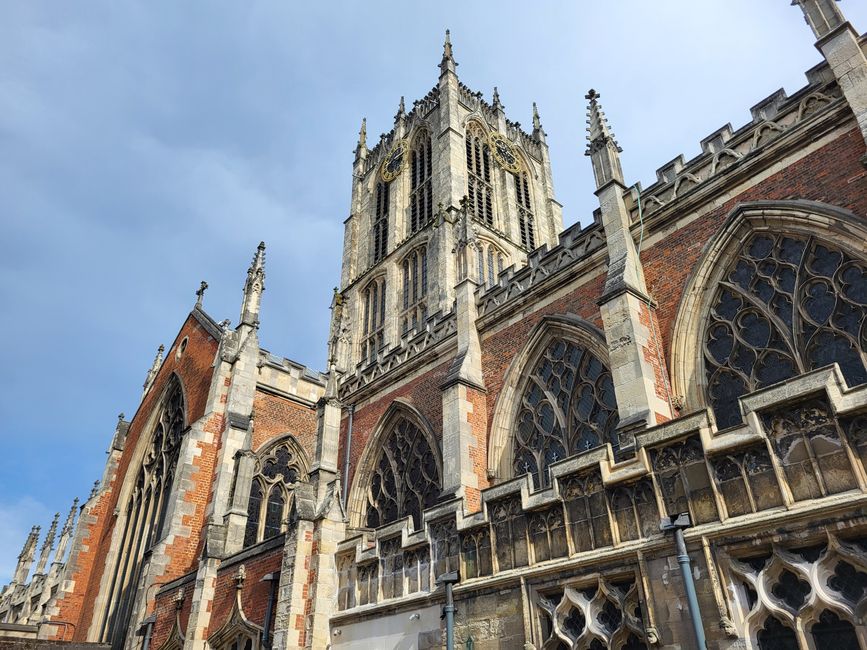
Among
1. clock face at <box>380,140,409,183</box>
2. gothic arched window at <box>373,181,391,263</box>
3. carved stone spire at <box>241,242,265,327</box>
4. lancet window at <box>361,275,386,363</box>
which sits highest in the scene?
clock face at <box>380,140,409,183</box>

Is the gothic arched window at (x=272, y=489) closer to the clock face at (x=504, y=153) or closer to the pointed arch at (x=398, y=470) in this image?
the pointed arch at (x=398, y=470)

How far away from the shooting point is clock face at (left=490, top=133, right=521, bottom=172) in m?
44.7

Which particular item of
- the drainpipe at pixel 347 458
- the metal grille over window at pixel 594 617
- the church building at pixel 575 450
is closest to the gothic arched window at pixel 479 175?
the church building at pixel 575 450

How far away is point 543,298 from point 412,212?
29129mm

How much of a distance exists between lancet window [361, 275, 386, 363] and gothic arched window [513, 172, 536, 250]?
32.9 ft

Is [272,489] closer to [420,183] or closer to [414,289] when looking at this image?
[414,289]

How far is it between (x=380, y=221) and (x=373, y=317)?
7755 millimetres

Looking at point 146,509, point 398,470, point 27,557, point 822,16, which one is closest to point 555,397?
point 398,470

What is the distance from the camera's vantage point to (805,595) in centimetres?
546

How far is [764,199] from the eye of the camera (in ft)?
35.2

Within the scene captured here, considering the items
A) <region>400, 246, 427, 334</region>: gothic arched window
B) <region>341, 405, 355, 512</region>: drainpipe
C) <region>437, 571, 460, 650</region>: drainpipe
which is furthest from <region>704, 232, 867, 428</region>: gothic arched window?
<region>400, 246, 427, 334</region>: gothic arched window

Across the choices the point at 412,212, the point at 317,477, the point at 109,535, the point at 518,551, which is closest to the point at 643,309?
the point at 518,551

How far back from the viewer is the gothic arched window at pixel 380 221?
42.9 metres

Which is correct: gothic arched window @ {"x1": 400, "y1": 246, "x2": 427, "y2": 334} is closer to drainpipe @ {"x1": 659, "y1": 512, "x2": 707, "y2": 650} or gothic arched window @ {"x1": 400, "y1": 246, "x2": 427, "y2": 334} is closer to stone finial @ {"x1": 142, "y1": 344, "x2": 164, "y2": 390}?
stone finial @ {"x1": 142, "y1": 344, "x2": 164, "y2": 390}
